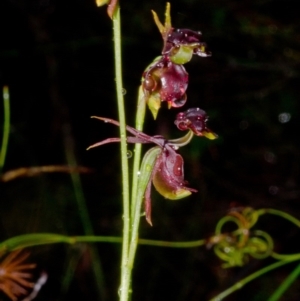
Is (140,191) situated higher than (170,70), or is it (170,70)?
(170,70)

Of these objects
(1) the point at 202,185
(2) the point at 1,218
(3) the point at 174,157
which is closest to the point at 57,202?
(2) the point at 1,218

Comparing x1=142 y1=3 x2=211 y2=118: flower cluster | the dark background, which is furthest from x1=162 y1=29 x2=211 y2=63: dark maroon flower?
the dark background

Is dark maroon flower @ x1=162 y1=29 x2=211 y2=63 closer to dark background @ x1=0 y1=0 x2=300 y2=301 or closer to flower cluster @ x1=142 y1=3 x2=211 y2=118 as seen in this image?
flower cluster @ x1=142 y1=3 x2=211 y2=118

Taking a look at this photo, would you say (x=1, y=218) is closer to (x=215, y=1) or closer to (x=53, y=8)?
(x=53, y=8)

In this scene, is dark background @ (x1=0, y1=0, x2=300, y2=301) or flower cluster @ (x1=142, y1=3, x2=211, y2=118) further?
dark background @ (x1=0, y1=0, x2=300, y2=301)

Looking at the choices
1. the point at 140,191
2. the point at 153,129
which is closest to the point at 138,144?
the point at 140,191

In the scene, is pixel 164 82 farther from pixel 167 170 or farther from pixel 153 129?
pixel 153 129
